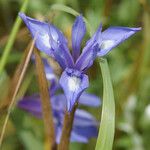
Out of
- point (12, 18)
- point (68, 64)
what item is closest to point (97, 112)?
point (12, 18)

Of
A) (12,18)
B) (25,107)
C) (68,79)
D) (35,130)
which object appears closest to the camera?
(68,79)

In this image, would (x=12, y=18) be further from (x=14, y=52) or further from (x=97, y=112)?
(x=97, y=112)

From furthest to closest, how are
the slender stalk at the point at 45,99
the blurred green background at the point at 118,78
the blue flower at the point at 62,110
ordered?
the blurred green background at the point at 118,78 → the blue flower at the point at 62,110 → the slender stalk at the point at 45,99

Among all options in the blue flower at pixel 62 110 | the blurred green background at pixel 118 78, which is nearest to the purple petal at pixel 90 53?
the blue flower at pixel 62 110

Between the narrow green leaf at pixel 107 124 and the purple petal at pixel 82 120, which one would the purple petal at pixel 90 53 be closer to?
the narrow green leaf at pixel 107 124

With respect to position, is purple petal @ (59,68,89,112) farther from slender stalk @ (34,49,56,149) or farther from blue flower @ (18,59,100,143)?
blue flower @ (18,59,100,143)

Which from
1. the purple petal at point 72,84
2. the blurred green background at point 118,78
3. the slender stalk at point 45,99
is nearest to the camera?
the purple petal at point 72,84

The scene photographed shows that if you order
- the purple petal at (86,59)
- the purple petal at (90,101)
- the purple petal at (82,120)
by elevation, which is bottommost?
the purple petal at (82,120)
